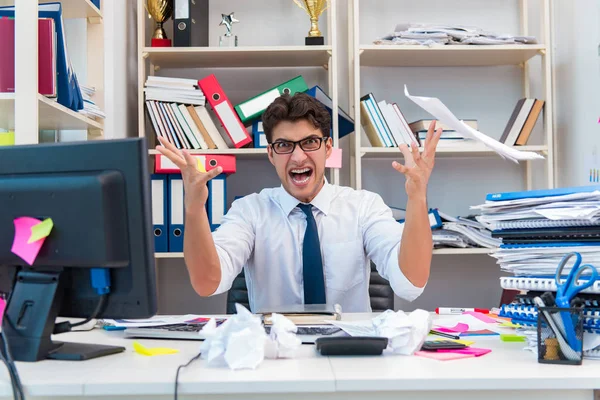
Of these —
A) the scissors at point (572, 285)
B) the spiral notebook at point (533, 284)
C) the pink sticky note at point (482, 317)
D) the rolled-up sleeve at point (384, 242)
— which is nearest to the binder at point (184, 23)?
the rolled-up sleeve at point (384, 242)

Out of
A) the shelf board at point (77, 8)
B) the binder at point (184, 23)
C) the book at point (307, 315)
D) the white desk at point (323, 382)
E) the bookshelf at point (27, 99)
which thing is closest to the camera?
the white desk at point (323, 382)

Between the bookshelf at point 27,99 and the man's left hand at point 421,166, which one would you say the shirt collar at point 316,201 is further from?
the bookshelf at point 27,99

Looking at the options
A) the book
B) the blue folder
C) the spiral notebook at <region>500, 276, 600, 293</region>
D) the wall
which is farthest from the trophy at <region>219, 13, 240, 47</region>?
the spiral notebook at <region>500, 276, 600, 293</region>

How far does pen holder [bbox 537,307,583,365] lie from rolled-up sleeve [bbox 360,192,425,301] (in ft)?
2.29

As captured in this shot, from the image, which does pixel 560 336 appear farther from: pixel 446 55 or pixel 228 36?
pixel 228 36

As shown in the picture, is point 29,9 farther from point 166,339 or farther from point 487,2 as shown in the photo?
point 487,2

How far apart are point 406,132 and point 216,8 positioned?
1.09 m

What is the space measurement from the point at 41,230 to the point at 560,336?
35.2 inches

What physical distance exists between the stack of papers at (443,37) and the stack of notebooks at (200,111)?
1.34 feet

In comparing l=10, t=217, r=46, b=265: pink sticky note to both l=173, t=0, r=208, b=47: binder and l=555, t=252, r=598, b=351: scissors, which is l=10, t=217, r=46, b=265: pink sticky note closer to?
l=555, t=252, r=598, b=351: scissors

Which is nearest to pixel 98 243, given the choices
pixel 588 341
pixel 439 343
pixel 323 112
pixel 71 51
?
pixel 439 343

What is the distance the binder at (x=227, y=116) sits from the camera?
280cm

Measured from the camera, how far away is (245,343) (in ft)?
3.45

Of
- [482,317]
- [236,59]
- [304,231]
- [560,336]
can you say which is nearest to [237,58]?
[236,59]
